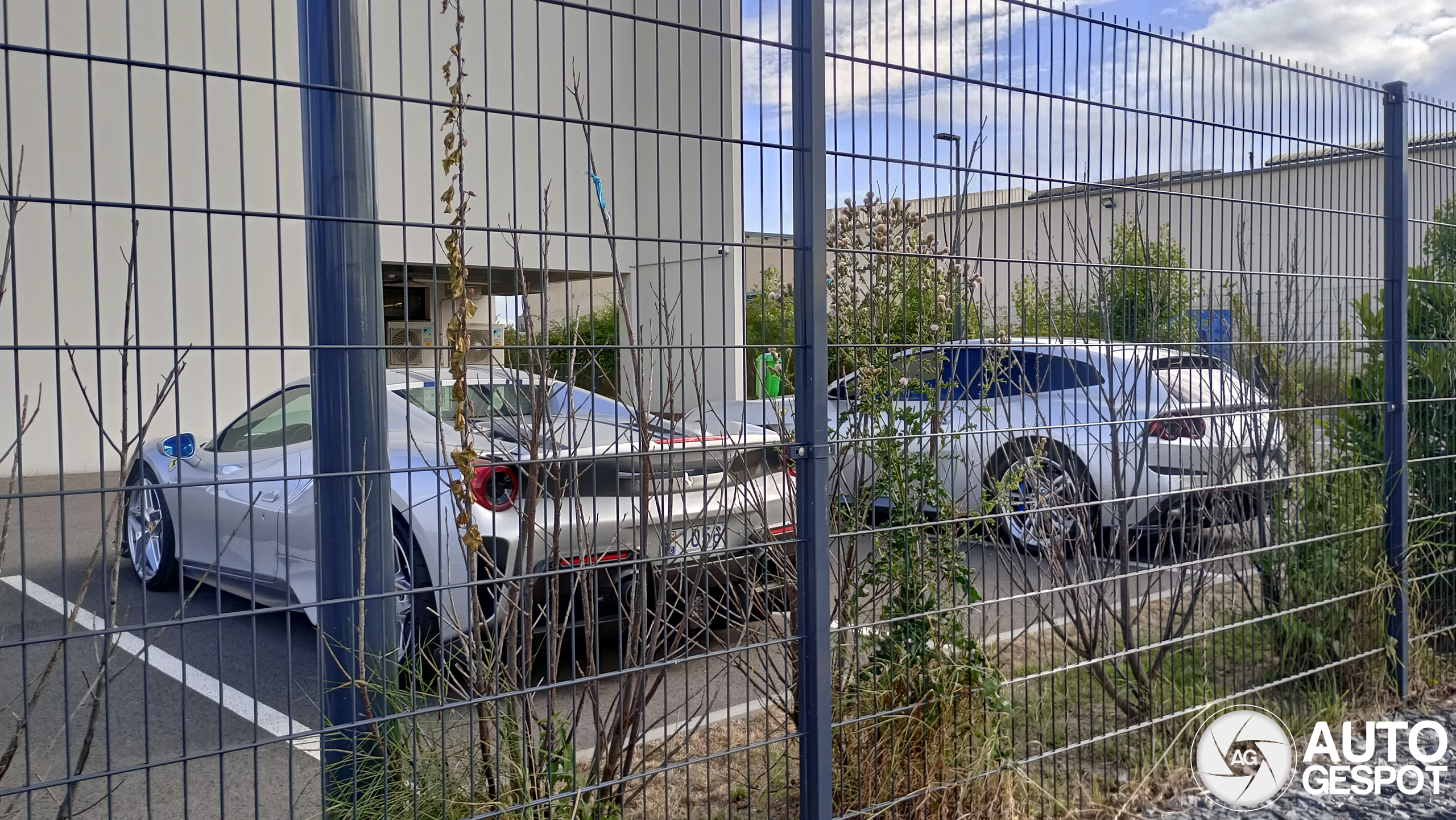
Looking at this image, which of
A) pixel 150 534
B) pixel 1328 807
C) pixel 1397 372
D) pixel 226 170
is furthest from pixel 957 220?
pixel 226 170

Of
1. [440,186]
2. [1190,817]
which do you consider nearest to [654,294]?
[1190,817]

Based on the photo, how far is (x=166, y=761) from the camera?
200 cm

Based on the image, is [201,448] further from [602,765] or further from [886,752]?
[886,752]

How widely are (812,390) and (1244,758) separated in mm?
2481

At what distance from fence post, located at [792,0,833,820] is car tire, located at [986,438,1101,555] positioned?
0.77 metres

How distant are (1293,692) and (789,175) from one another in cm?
315

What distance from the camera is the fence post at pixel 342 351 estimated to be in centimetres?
265

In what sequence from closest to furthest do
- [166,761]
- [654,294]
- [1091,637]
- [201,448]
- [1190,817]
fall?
1. [166,761]
2. [201,448]
3. [654,294]
4. [1190,817]
5. [1091,637]

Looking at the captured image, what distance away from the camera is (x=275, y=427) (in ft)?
12.3

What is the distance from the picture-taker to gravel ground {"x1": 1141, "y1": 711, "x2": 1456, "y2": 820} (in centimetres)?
370

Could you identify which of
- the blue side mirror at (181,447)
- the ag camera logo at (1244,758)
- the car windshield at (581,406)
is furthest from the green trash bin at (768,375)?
the ag camera logo at (1244,758)

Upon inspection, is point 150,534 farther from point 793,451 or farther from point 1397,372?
point 1397,372

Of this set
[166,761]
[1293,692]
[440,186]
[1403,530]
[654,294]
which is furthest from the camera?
[440,186]

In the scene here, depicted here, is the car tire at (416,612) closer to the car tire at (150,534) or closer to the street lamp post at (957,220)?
the car tire at (150,534)
